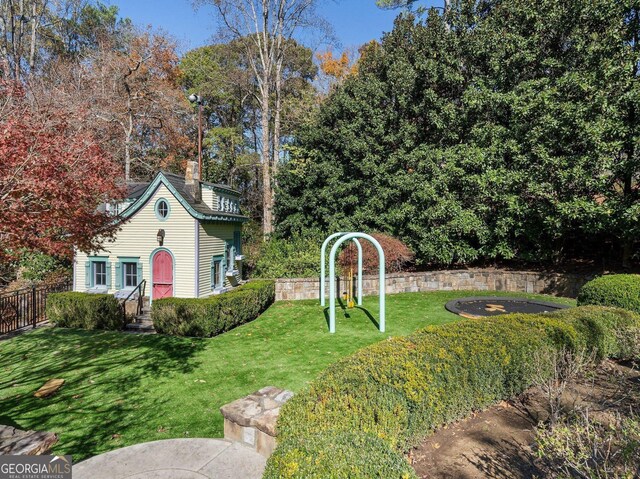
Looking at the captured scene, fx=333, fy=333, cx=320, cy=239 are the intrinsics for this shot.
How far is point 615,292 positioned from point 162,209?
1584cm

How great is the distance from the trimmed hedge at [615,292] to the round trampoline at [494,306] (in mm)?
1325

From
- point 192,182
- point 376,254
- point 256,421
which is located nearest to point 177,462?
point 256,421

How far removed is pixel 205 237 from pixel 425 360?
1161 cm

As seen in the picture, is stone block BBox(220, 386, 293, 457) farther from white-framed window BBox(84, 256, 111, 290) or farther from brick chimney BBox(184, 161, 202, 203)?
white-framed window BBox(84, 256, 111, 290)

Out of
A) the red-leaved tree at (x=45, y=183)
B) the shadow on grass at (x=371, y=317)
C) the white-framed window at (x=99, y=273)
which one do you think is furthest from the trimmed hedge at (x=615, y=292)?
the white-framed window at (x=99, y=273)

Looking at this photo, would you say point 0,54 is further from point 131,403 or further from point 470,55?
point 470,55

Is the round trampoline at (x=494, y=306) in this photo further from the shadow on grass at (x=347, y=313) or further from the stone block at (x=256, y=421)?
the stone block at (x=256, y=421)

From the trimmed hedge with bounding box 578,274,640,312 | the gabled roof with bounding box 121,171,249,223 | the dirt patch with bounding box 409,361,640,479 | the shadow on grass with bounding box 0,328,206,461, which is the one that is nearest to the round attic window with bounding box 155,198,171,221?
the gabled roof with bounding box 121,171,249,223

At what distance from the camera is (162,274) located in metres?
13.9

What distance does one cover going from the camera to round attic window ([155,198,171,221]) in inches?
546

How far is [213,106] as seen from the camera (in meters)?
29.3

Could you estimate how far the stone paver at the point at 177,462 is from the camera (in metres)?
3.62

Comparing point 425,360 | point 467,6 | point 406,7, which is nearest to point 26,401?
point 425,360

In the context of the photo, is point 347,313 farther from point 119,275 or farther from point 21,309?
point 21,309
